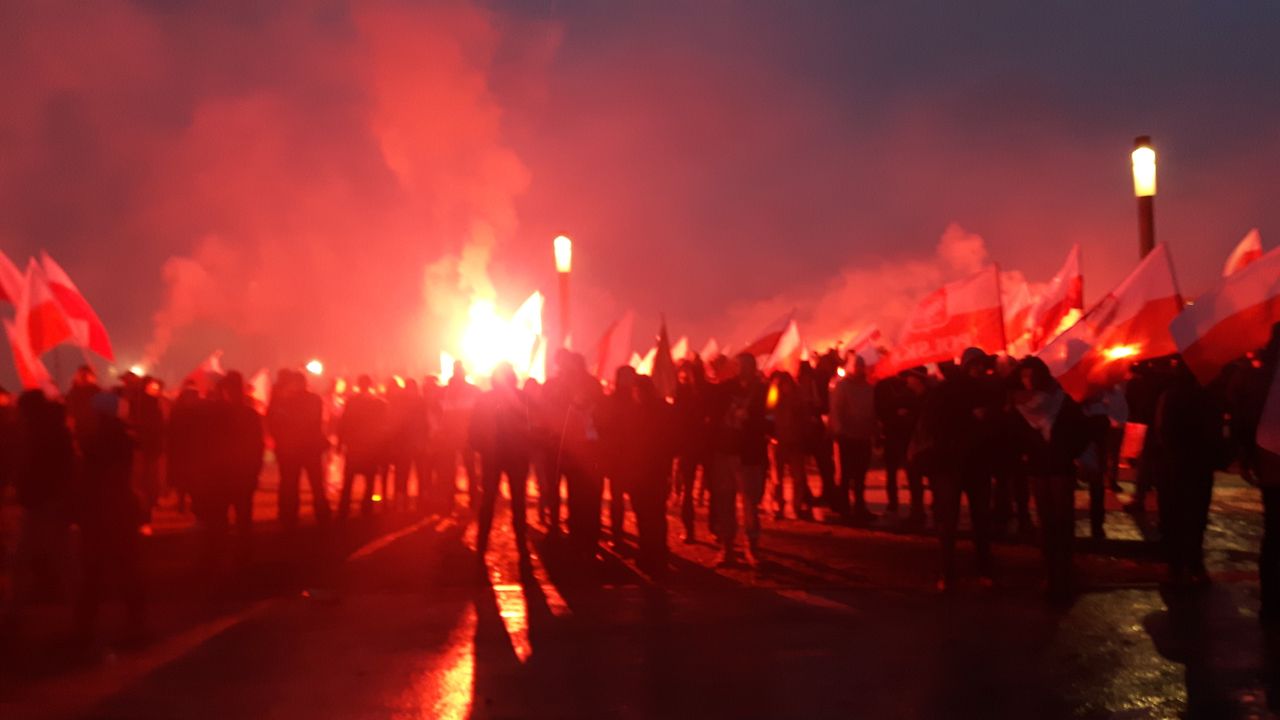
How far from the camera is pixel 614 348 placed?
20.5 meters

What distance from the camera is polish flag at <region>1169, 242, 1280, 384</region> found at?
31.7ft

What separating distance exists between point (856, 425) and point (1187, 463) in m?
5.29

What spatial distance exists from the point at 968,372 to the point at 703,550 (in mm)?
4088

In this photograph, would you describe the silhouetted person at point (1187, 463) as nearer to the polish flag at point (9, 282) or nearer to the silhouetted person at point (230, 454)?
the silhouetted person at point (230, 454)

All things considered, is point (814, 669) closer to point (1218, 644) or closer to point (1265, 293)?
point (1218, 644)

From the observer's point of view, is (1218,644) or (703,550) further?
(703,550)

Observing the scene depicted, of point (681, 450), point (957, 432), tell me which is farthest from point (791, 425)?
point (957, 432)

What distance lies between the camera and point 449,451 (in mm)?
18703

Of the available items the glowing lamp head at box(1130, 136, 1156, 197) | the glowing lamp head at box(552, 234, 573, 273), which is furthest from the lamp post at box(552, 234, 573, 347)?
the glowing lamp head at box(1130, 136, 1156, 197)

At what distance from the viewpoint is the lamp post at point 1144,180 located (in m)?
15.3

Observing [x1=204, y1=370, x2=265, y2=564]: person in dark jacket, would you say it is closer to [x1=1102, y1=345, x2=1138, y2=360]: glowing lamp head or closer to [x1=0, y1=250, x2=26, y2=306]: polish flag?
[x1=0, y1=250, x2=26, y2=306]: polish flag

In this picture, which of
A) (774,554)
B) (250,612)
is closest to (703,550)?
(774,554)

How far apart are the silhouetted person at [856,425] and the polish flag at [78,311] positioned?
899 centimetres

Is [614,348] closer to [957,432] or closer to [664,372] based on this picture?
[664,372]
